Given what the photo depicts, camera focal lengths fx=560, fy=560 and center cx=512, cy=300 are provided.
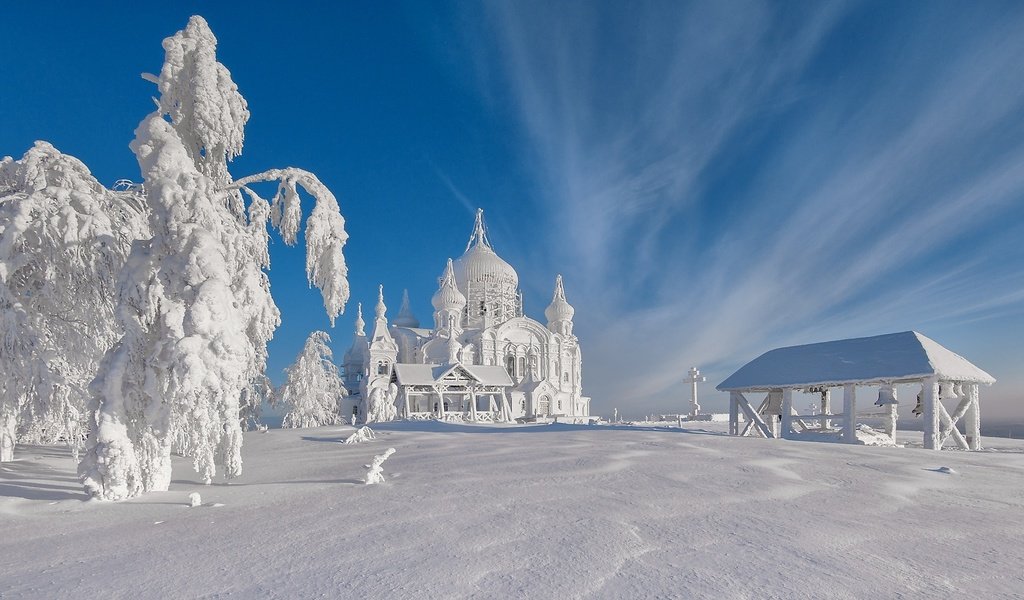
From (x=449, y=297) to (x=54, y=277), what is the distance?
159 ft

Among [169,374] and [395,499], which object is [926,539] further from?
[169,374]

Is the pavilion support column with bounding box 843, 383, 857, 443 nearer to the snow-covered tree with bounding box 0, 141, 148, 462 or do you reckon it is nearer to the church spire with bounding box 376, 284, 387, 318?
the snow-covered tree with bounding box 0, 141, 148, 462

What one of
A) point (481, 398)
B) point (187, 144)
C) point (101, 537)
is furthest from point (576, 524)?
point (481, 398)

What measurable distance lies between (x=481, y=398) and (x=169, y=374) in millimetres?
42316

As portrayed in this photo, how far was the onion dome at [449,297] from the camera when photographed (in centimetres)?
5738

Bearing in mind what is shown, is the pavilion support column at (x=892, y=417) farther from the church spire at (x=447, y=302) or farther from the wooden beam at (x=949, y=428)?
the church spire at (x=447, y=302)

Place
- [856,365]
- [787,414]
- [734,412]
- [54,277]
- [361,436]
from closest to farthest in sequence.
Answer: [54,277] → [361,436] → [856,365] → [787,414] → [734,412]

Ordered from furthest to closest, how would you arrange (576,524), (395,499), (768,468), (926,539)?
(768,468), (395,499), (576,524), (926,539)

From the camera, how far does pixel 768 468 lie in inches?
299

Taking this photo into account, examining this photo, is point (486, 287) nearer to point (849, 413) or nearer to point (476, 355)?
point (476, 355)

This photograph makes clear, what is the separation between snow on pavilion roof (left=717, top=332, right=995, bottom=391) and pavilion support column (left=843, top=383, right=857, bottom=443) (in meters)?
0.28

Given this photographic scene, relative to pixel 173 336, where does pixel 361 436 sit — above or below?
below

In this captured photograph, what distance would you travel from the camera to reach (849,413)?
49.8 feet

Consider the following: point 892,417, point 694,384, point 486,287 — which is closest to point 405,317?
point 486,287
